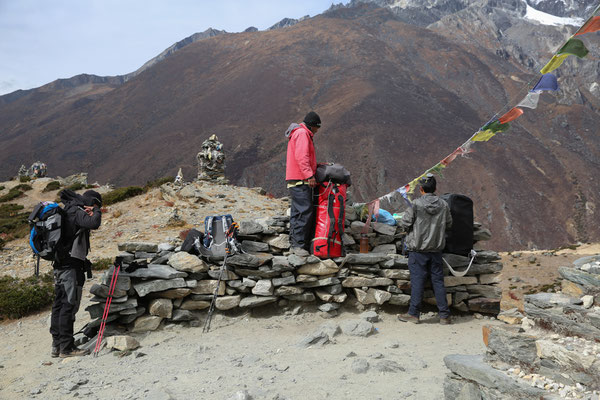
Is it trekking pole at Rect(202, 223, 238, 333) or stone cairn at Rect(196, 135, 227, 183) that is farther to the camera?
stone cairn at Rect(196, 135, 227, 183)

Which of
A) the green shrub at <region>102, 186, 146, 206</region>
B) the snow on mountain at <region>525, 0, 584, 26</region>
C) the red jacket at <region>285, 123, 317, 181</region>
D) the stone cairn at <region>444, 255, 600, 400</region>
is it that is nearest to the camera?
the stone cairn at <region>444, 255, 600, 400</region>

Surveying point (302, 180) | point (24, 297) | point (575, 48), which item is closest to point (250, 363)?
point (302, 180)

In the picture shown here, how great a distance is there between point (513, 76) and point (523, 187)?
4017 cm

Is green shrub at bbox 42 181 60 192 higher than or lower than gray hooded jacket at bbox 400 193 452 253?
higher

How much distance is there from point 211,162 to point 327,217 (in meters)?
15.0

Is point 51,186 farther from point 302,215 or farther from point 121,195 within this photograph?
point 302,215

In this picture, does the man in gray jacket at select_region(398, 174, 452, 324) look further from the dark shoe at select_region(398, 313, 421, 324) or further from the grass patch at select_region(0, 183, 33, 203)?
the grass patch at select_region(0, 183, 33, 203)

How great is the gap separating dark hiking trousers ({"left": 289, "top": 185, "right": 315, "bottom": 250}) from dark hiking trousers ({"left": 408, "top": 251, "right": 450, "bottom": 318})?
1537mm

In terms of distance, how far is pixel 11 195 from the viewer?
24.2m

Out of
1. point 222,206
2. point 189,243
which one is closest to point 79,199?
point 189,243

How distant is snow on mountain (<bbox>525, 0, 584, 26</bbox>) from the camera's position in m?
119

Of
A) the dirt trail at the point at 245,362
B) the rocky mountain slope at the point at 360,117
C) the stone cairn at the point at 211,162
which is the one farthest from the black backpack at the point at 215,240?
the rocky mountain slope at the point at 360,117

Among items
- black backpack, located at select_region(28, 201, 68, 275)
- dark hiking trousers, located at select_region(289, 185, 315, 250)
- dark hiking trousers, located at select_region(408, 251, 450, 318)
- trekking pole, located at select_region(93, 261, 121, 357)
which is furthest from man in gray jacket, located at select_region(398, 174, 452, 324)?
black backpack, located at select_region(28, 201, 68, 275)

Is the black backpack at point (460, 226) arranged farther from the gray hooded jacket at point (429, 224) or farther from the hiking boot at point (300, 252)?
the hiking boot at point (300, 252)
